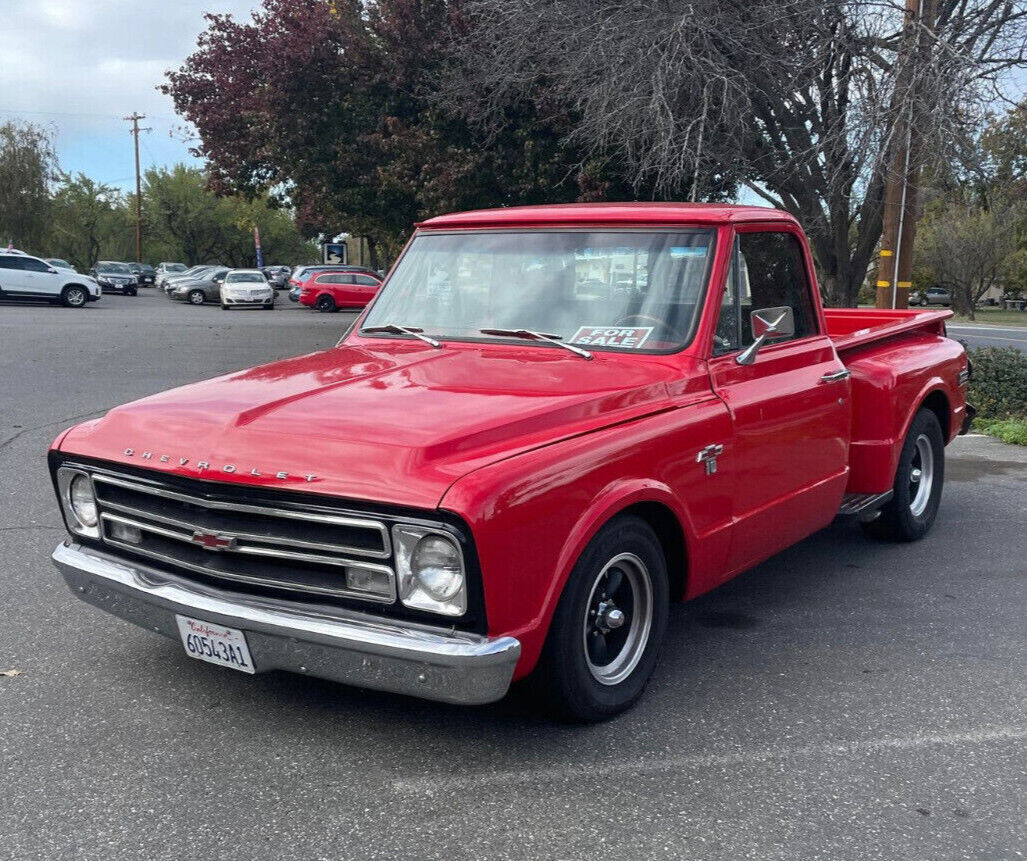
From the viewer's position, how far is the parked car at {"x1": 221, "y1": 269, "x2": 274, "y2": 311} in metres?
38.8

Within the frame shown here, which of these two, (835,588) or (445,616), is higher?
(445,616)

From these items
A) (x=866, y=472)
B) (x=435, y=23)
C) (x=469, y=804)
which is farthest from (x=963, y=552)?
(x=435, y=23)

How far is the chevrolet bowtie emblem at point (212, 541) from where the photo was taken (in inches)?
133

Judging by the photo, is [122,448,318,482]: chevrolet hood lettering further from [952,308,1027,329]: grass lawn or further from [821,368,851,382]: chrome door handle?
[952,308,1027,329]: grass lawn

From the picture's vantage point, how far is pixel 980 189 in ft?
43.5

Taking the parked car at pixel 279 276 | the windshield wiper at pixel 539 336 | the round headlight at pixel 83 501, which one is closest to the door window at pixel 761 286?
the windshield wiper at pixel 539 336

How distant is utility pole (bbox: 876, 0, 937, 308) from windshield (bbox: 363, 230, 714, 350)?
317 inches

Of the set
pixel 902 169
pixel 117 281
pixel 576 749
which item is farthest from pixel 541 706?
pixel 117 281

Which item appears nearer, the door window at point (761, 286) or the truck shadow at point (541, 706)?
the truck shadow at point (541, 706)

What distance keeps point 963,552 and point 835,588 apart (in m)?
1.15

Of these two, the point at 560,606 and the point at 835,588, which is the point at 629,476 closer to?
the point at 560,606

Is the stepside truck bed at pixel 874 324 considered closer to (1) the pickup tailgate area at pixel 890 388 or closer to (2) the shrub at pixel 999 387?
(1) the pickup tailgate area at pixel 890 388

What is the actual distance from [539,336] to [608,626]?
1.28 m

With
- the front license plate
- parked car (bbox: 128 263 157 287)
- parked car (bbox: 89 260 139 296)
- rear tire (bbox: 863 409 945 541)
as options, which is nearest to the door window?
rear tire (bbox: 863 409 945 541)
